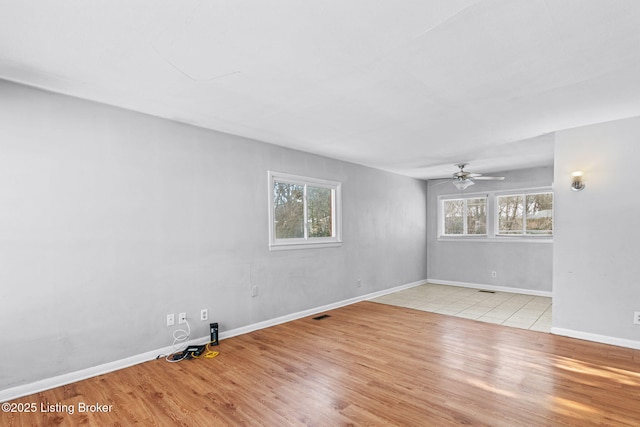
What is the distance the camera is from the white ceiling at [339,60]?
1739 millimetres

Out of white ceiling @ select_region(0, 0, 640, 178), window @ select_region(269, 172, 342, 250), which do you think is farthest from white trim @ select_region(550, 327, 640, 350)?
window @ select_region(269, 172, 342, 250)

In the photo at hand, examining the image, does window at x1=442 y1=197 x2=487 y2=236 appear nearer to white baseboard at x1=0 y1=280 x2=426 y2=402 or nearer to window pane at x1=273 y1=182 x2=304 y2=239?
window pane at x1=273 y1=182 x2=304 y2=239

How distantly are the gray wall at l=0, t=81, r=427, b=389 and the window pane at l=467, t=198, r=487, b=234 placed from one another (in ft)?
14.8

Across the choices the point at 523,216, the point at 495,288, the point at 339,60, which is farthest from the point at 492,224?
the point at 339,60

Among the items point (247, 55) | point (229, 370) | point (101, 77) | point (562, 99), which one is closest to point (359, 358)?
point (229, 370)

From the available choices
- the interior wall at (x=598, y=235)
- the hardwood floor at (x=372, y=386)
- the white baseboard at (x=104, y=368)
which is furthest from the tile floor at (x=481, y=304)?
the white baseboard at (x=104, y=368)

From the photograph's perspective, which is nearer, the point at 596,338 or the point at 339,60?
the point at 339,60

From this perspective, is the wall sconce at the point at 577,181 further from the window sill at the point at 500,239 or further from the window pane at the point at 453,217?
the window pane at the point at 453,217

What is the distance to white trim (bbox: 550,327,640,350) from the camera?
346 cm

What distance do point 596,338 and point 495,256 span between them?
331 cm

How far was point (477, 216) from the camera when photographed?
7281mm

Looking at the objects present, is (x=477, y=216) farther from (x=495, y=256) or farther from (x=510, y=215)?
(x=495, y=256)

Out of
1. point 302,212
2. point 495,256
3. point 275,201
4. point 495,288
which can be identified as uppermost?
point 275,201

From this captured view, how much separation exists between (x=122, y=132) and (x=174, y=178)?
64 centimetres
